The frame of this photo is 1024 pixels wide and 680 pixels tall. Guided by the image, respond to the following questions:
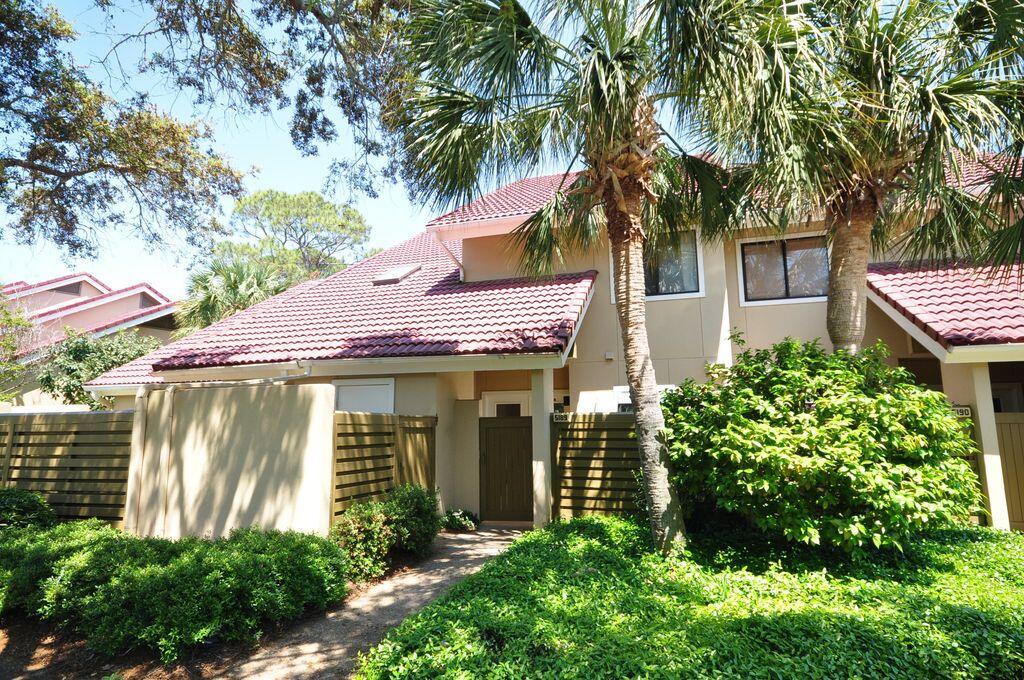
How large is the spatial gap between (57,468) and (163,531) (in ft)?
9.63

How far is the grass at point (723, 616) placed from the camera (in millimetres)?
3879

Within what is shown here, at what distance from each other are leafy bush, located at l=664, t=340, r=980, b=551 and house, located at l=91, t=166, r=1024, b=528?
279 cm

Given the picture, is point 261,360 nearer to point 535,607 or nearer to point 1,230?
point 1,230

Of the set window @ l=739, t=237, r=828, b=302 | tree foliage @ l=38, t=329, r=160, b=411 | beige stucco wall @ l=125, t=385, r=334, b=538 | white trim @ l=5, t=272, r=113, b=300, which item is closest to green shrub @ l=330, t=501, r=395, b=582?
beige stucco wall @ l=125, t=385, r=334, b=538

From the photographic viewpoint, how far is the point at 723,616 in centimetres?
491

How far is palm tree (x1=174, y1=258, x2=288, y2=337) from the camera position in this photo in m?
19.6

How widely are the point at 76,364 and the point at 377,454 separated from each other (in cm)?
1546

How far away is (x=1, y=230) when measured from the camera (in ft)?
34.8

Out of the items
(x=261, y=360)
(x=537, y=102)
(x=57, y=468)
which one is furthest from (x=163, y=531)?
(x=537, y=102)

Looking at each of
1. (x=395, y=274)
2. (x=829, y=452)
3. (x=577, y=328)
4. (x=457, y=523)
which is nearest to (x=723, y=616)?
(x=829, y=452)

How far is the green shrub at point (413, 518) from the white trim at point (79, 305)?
59.1 feet

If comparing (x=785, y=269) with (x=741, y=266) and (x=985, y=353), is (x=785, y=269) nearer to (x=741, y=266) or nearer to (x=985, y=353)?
(x=741, y=266)

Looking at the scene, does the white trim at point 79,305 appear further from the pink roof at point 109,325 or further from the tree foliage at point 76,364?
the tree foliage at point 76,364

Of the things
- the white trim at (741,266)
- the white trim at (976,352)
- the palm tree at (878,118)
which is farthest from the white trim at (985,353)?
the white trim at (741,266)
